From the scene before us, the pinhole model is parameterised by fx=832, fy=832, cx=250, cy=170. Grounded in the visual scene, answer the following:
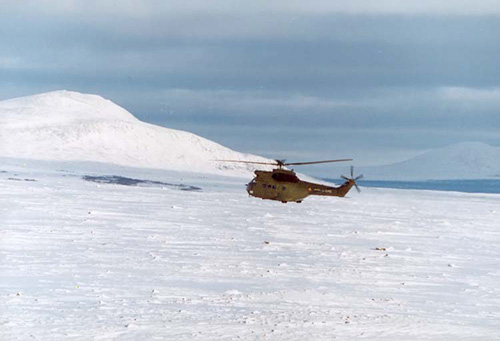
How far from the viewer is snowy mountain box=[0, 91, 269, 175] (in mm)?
102062

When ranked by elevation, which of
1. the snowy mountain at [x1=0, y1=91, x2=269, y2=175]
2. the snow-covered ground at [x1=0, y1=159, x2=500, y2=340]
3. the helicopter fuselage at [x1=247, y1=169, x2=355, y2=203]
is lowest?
the snow-covered ground at [x1=0, y1=159, x2=500, y2=340]

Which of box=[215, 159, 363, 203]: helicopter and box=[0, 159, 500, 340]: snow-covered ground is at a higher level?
box=[215, 159, 363, 203]: helicopter

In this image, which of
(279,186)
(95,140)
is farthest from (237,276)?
(95,140)

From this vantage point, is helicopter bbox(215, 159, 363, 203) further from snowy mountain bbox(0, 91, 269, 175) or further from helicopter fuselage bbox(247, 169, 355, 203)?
snowy mountain bbox(0, 91, 269, 175)

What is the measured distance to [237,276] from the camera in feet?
63.6

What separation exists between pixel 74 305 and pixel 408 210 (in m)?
32.9

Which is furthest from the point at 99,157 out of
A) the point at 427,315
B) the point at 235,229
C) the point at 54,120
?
the point at 427,315

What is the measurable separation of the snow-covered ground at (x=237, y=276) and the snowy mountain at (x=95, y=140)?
217 ft

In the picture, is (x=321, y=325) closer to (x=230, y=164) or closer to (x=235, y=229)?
(x=235, y=229)

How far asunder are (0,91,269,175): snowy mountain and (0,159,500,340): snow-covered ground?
6624 cm

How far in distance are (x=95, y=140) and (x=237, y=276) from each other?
308 feet

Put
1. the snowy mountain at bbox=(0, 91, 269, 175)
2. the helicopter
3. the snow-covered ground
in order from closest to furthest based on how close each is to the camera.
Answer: the snow-covered ground → the helicopter → the snowy mountain at bbox=(0, 91, 269, 175)

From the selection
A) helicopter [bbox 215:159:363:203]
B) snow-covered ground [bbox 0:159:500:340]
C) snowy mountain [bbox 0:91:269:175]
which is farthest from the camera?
snowy mountain [bbox 0:91:269:175]

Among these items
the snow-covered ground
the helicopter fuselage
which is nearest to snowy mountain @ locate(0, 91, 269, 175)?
the helicopter fuselage
